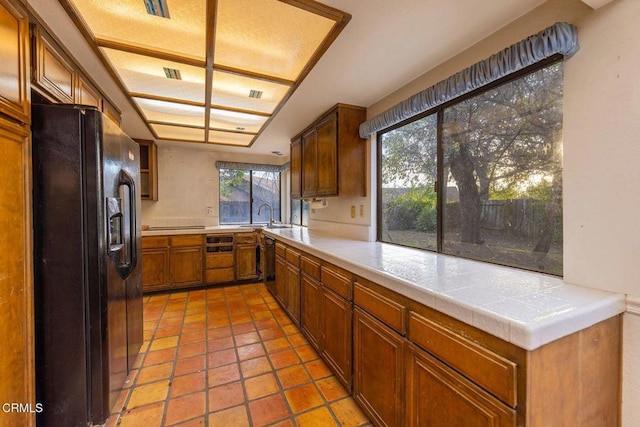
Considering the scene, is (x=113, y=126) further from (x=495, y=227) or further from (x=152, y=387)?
(x=495, y=227)

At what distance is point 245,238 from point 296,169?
1426 mm

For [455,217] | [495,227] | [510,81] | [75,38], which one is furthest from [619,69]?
[75,38]

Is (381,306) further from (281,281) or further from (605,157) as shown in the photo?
(281,281)

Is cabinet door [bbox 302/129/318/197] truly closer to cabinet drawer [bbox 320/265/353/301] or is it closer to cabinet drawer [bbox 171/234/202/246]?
cabinet drawer [bbox 320/265/353/301]

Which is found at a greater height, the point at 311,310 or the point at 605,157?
the point at 605,157

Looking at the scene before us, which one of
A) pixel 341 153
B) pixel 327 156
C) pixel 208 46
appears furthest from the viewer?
pixel 327 156

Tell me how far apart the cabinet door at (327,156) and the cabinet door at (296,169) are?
0.61m

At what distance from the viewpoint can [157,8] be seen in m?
1.37

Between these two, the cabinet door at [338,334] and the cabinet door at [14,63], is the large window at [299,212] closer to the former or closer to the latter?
the cabinet door at [338,334]

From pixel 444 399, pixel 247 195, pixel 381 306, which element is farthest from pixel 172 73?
pixel 247 195

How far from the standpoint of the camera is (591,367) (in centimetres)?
95

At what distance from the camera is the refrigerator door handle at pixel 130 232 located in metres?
1.69

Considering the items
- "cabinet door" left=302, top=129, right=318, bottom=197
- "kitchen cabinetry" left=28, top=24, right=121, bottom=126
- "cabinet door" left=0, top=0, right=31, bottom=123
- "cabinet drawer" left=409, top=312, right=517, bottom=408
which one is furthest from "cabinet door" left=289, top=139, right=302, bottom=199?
"cabinet drawer" left=409, top=312, right=517, bottom=408

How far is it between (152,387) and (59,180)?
1458 millimetres
